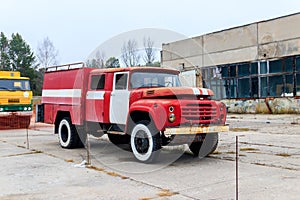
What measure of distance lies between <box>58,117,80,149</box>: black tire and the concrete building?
13.9 metres

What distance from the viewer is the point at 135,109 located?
7.60 meters

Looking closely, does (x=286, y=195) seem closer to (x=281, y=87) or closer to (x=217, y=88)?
(x=281, y=87)

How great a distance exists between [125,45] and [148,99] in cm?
200

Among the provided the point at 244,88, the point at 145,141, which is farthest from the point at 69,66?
the point at 244,88

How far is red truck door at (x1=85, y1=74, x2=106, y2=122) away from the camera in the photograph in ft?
29.2

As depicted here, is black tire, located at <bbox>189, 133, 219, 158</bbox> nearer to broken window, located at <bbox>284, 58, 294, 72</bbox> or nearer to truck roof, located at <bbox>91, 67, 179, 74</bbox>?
truck roof, located at <bbox>91, 67, 179, 74</bbox>

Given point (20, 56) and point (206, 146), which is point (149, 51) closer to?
point (206, 146)

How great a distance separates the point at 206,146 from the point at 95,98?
3.04 meters

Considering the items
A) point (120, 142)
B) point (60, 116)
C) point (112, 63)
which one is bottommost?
point (120, 142)

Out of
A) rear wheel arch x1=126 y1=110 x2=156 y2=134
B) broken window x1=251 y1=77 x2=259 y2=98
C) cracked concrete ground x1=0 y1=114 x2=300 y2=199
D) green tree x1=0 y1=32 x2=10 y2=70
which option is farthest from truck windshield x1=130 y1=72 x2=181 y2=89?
green tree x1=0 y1=32 x2=10 y2=70

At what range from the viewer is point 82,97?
954cm

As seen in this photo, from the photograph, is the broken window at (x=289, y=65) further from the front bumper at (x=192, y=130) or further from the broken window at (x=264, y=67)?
the front bumper at (x=192, y=130)

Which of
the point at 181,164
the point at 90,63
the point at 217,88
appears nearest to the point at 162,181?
the point at 181,164

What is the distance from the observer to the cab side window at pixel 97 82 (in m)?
9.03
